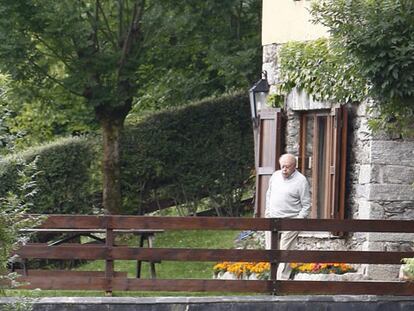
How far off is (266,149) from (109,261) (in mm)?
5622

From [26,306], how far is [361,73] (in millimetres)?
4765

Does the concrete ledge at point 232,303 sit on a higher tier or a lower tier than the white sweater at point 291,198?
lower

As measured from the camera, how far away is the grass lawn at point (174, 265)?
13609 mm

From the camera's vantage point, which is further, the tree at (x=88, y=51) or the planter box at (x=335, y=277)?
the tree at (x=88, y=51)

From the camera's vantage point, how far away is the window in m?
16.0

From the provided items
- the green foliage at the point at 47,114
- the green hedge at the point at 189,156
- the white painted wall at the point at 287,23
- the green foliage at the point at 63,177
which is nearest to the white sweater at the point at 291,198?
the white painted wall at the point at 287,23

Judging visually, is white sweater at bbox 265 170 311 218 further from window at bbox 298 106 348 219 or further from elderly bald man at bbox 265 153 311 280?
window at bbox 298 106 348 219

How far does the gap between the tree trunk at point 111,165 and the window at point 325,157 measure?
16.9 feet

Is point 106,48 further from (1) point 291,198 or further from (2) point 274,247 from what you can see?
(2) point 274,247

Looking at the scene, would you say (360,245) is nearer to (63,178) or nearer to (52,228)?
(52,228)

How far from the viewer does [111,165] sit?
21844 mm

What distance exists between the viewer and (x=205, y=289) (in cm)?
1310

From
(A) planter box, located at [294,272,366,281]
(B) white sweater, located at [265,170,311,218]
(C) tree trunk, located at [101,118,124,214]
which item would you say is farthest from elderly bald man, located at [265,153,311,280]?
(C) tree trunk, located at [101,118,124,214]

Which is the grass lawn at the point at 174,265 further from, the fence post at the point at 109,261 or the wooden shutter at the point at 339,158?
the wooden shutter at the point at 339,158
